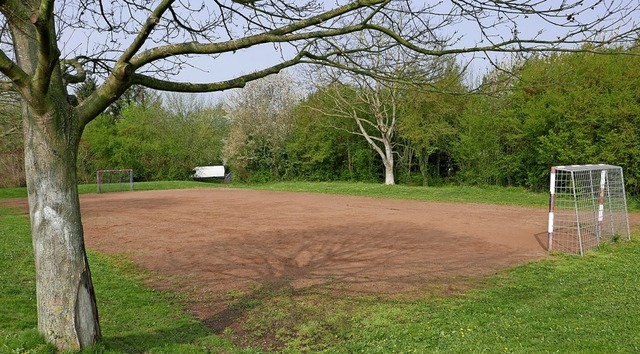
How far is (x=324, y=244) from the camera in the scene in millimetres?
11195

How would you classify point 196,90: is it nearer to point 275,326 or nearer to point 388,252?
point 275,326

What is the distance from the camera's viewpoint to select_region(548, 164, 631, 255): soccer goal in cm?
1039

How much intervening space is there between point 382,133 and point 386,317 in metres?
24.6

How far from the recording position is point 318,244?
1119 centimetres

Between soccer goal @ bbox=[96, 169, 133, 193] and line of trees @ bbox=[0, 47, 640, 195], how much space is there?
2.63 m

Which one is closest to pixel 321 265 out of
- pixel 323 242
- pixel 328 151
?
pixel 323 242

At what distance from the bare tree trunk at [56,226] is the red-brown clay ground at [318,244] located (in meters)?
2.52

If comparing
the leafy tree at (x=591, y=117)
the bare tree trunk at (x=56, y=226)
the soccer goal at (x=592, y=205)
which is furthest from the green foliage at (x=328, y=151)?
the bare tree trunk at (x=56, y=226)

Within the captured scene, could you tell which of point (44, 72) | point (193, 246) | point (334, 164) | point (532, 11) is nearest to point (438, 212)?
point (193, 246)

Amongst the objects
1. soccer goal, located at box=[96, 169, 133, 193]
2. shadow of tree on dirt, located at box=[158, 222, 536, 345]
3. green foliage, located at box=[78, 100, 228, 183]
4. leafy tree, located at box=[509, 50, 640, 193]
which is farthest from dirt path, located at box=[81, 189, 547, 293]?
green foliage, located at box=[78, 100, 228, 183]

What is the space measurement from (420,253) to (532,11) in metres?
7.15

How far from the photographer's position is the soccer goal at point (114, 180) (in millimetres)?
32625

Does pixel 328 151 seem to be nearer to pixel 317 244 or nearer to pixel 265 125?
pixel 265 125

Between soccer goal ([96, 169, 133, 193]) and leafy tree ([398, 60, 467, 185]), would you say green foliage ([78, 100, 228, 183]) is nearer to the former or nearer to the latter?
soccer goal ([96, 169, 133, 193])
